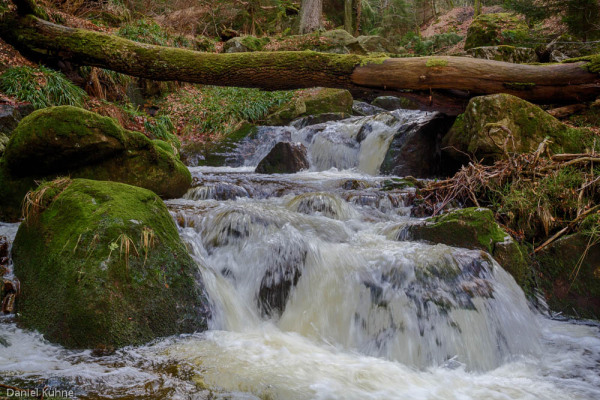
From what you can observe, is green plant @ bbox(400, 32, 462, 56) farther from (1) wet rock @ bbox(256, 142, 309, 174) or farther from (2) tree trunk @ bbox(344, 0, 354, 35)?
(1) wet rock @ bbox(256, 142, 309, 174)

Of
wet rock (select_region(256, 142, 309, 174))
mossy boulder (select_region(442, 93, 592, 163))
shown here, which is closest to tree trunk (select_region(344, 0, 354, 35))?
wet rock (select_region(256, 142, 309, 174))

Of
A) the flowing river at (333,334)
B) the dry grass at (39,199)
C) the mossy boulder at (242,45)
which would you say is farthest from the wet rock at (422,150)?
the mossy boulder at (242,45)

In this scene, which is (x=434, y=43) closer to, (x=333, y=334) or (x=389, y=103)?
(x=389, y=103)

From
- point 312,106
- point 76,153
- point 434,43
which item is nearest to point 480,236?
point 76,153

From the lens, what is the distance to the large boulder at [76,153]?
4.55 m

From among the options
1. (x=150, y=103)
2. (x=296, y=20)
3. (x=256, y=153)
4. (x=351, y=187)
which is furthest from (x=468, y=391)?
(x=296, y=20)

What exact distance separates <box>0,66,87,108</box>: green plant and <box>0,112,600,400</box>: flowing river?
3.90 metres

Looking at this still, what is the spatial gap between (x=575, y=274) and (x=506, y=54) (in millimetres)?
8090

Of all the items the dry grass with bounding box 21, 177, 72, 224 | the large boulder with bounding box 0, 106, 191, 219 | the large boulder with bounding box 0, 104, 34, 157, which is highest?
the large boulder with bounding box 0, 104, 34, 157

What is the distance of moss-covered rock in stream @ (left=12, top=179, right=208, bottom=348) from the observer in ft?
8.77

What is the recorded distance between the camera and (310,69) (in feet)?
23.2

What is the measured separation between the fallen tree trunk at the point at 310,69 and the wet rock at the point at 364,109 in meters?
6.36

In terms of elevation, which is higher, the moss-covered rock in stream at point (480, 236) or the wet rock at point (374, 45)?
the wet rock at point (374, 45)

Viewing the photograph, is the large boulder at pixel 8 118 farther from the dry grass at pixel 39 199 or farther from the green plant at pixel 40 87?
the dry grass at pixel 39 199
